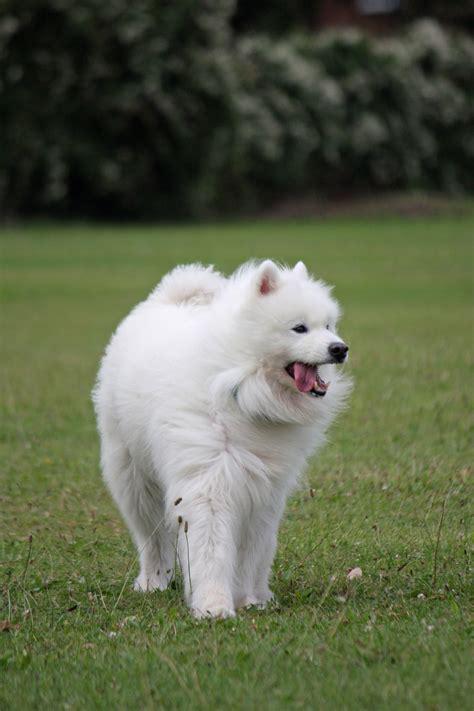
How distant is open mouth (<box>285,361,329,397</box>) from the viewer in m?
6.23

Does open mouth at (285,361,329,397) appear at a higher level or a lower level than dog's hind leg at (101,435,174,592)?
higher

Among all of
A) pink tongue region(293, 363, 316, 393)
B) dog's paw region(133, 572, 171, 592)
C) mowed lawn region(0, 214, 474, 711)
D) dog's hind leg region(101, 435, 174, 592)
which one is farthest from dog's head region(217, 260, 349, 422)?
dog's paw region(133, 572, 171, 592)

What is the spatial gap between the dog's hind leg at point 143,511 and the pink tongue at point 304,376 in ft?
4.59

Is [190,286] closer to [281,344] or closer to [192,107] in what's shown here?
[281,344]

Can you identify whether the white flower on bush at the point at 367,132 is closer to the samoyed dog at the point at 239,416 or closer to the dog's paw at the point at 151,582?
the dog's paw at the point at 151,582

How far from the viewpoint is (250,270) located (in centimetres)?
668

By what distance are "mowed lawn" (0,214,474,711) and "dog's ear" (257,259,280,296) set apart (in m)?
1.47

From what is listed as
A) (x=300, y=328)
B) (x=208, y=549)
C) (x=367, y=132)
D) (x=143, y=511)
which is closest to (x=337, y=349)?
(x=300, y=328)

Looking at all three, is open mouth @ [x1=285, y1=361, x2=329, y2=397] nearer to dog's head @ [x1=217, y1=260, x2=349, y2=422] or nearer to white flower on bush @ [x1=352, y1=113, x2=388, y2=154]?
dog's head @ [x1=217, y1=260, x2=349, y2=422]

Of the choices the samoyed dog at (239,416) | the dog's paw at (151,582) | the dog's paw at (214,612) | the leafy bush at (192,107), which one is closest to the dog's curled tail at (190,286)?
the samoyed dog at (239,416)

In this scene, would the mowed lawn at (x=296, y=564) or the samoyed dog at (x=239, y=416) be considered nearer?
the mowed lawn at (x=296, y=564)

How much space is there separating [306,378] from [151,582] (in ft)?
5.64

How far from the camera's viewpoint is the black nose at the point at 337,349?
6.07 meters

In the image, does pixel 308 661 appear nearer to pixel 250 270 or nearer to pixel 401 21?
pixel 250 270
